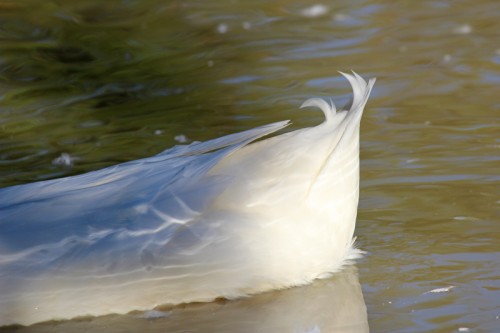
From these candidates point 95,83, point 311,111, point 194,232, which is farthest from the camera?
point 95,83

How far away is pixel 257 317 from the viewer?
2742 millimetres

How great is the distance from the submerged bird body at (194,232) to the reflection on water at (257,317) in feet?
0.09

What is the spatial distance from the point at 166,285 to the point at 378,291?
545mm

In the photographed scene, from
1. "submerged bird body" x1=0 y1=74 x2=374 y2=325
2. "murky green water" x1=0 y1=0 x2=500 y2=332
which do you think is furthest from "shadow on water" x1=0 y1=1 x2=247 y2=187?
"submerged bird body" x1=0 y1=74 x2=374 y2=325

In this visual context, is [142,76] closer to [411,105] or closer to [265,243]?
[411,105]

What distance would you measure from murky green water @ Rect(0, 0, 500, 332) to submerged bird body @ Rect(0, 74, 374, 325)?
3.0 inches

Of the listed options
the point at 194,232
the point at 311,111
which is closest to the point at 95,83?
the point at 311,111

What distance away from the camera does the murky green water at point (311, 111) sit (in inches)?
109

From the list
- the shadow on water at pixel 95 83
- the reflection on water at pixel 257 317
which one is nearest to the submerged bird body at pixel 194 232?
the reflection on water at pixel 257 317

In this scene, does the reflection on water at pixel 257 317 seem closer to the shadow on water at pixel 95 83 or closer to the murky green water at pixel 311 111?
the murky green water at pixel 311 111

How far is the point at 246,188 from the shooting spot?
275 cm

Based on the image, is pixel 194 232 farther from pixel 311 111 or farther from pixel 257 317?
pixel 311 111

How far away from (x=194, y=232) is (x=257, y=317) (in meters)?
0.27

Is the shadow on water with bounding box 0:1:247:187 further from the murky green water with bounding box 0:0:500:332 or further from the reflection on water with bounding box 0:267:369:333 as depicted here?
the reflection on water with bounding box 0:267:369:333
